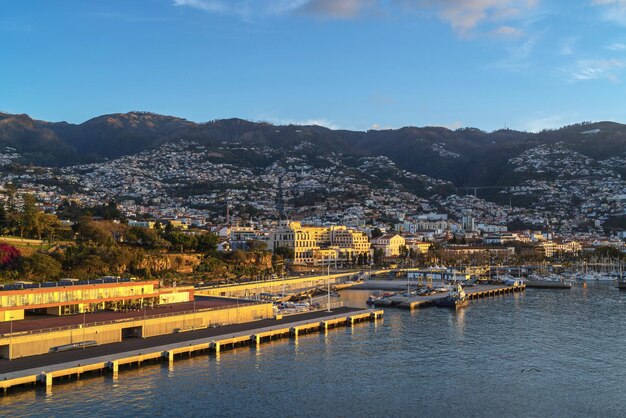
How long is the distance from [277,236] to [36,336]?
242 feet

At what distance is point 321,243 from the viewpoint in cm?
11056

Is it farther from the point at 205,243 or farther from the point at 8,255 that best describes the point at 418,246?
the point at 8,255

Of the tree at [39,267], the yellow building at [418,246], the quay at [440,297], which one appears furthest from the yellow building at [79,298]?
the yellow building at [418,246]

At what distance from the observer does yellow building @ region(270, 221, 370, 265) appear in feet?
338

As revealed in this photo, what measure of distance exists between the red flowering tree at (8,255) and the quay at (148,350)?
2178 centimetres

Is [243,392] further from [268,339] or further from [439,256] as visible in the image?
[439,256]

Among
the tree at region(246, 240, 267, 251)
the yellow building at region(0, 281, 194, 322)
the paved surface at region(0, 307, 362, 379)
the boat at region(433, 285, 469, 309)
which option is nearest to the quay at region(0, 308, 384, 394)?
the paved surface at region(0, 307, 362, 379)

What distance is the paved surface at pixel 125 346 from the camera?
30.0 metres

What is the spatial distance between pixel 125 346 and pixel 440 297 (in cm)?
3883

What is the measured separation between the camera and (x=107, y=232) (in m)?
70.9

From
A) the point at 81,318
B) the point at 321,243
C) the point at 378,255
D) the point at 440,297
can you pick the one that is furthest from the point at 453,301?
the point at 378,255

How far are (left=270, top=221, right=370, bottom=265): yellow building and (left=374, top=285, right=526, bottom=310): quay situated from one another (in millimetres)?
30175

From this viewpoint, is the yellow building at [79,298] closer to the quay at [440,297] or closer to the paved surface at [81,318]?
the paved surface at [81,318]

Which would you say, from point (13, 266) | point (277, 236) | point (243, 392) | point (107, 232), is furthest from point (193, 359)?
point (277, 236)
